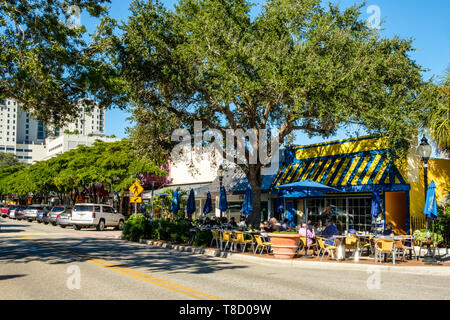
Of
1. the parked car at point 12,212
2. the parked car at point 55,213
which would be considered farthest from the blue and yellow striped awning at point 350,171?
the parked car at point 12,212

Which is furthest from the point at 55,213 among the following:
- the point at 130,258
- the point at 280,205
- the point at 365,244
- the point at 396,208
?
the point at 365,244

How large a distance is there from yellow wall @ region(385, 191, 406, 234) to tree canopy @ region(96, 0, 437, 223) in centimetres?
514

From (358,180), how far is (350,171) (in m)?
1.11

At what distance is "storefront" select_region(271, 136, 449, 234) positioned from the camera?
19484 mm

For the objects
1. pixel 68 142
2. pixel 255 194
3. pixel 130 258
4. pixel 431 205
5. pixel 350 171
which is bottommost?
pixel 130 258

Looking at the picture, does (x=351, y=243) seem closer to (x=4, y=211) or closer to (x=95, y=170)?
(x=95, y=170)

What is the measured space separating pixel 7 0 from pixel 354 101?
12.4 metres

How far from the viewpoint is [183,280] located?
33.6 ft

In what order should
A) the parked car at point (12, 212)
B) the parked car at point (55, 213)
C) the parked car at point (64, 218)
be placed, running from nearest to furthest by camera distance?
1. the parked car at point (64, 218)
2. the parked car at point (55, 213)
3. the parked car at point (12, 212)

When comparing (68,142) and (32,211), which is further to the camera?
(68,142)

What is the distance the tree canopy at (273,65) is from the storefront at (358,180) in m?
2.22

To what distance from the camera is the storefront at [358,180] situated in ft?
63.9

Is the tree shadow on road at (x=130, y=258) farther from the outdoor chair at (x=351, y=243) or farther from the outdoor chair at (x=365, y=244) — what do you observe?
the outdoor chair at (x=365, y=244)

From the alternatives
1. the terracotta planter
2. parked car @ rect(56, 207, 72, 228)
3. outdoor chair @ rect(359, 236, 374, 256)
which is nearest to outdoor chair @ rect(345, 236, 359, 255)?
outdoor chair @ rect(359, 236, 374, 256)
